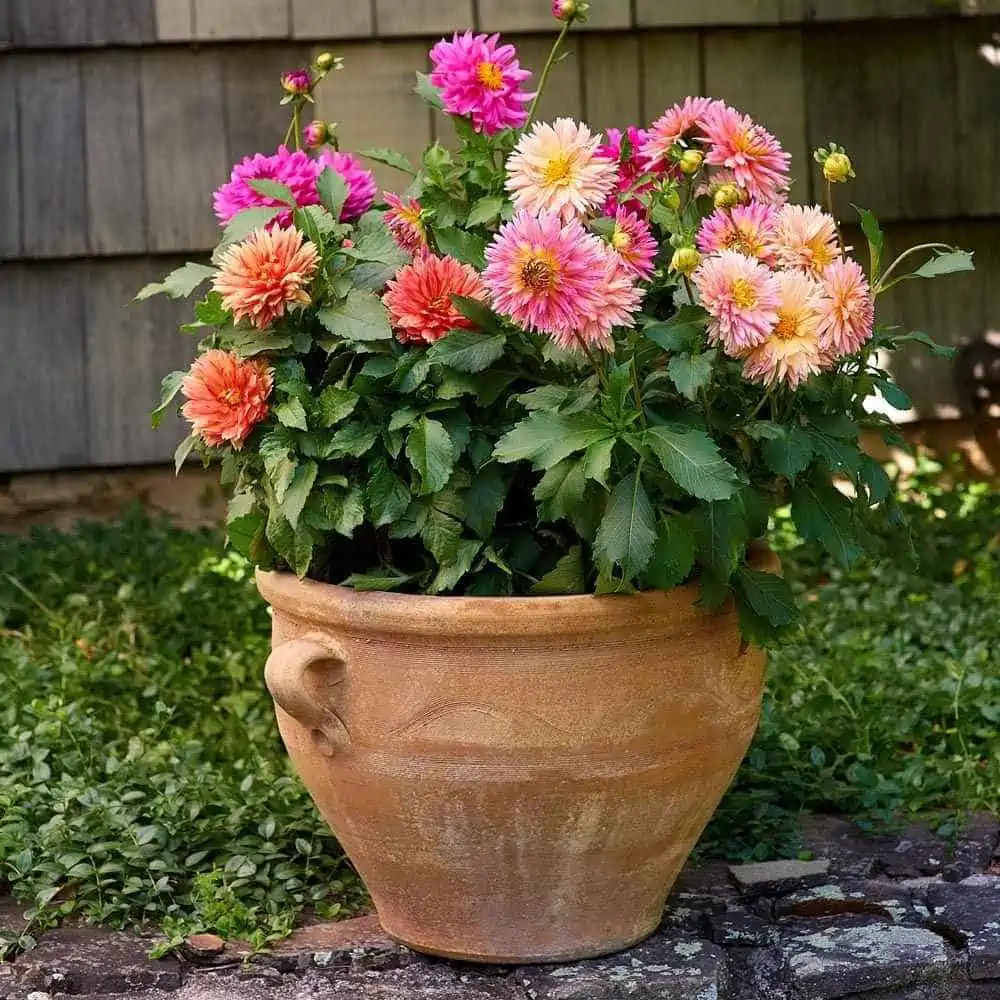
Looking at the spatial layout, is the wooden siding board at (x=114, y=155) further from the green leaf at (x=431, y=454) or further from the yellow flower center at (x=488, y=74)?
the green leaf at (x=431, y=454)

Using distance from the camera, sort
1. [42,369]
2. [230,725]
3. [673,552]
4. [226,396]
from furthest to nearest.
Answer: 1. [42,369]
2. [230,725]
3. [226,396]
4. [673,552]

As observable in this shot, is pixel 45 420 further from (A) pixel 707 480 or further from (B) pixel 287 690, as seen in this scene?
(A) pixel 707 480

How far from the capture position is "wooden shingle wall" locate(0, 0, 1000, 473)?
154 inches

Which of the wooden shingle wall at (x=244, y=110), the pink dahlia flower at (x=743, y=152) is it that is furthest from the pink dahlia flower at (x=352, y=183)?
the wooden shingle wall at (x=244, y=110)

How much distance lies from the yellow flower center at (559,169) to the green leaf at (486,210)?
0.56 feet

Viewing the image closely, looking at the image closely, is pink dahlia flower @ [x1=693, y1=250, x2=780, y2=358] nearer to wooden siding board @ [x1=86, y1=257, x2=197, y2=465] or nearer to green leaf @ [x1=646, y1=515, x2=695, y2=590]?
green leaf @ [x1=646, y1=515, x2=695, y2=590]

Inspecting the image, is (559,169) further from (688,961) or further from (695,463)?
(688,961)

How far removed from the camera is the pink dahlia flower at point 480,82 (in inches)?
84.7

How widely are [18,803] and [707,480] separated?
1325mm

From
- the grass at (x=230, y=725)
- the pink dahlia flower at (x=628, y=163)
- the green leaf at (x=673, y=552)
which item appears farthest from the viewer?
the grass at (x=230, y=725)

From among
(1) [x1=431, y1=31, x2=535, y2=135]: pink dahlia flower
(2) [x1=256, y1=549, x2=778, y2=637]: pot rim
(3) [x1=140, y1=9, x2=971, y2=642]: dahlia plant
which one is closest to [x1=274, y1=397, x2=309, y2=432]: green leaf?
(3) [x1=140, y1=9, x2=971, y2=642]: dahlia plant

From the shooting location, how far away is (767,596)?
2.06m

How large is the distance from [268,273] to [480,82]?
1.32 feet

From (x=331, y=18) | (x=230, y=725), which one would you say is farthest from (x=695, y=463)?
(x=331, y=18)
